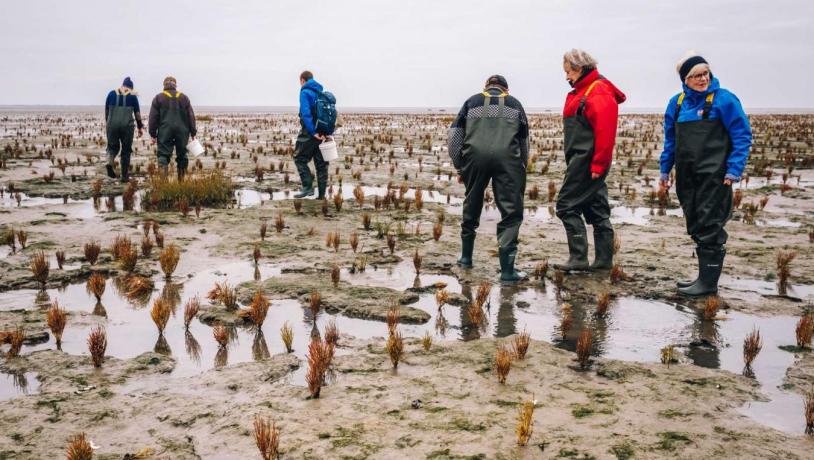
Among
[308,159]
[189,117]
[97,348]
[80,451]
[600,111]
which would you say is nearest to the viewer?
[80,451]

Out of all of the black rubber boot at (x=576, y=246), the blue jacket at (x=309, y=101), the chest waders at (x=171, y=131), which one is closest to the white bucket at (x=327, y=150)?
the blue jacket at (x=309, y=101)

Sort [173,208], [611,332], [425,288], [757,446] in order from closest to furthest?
[757,446] < [611,332] < [425,288] < [173,208]

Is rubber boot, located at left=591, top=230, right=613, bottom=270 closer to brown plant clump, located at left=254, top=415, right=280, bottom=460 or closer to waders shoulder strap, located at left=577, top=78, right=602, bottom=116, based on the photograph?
waders shoulder strap, located at left=577, top=78, right=602, bottom=116

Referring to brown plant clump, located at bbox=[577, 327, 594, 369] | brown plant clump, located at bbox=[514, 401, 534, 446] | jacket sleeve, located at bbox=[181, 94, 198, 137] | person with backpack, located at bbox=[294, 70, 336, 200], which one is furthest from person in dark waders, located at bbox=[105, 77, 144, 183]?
brown plant clump, located at bbox=[514, 401, 534, 446]

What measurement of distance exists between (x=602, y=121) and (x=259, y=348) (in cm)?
393

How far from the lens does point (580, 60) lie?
5688 mm

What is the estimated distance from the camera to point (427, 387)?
11.9ft

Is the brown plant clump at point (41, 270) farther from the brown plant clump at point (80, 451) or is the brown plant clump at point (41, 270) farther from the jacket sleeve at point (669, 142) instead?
the jacket sleeve at point (669, 142)

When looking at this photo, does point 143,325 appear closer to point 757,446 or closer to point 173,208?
point 757,446

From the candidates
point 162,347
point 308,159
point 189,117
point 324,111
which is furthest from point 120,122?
point 162,347

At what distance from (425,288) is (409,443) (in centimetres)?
292

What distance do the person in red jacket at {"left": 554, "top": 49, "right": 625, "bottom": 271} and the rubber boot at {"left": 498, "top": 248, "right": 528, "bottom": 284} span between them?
67 centimetres

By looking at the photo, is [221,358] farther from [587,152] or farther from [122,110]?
[122,110]

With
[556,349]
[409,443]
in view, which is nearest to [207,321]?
[409,443]
